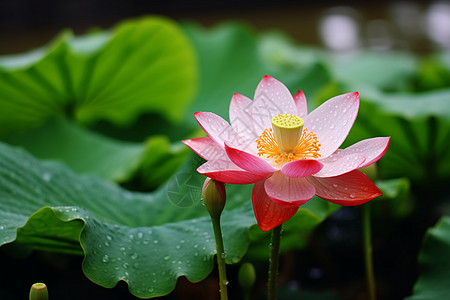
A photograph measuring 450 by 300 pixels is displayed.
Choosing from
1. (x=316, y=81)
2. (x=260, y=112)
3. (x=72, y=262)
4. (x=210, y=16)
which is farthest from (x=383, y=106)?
(x=210, y=16)

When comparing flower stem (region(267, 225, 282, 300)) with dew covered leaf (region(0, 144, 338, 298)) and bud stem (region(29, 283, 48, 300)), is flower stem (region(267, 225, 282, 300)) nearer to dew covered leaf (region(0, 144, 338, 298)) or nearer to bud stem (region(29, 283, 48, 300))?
dew covered leaf (region(0, 144, 338, 298))

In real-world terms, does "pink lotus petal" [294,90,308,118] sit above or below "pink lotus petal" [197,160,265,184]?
above

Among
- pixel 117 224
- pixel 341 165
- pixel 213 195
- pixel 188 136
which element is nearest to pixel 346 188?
pixel 341 165

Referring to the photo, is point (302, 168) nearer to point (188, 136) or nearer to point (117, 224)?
point (117, 224)

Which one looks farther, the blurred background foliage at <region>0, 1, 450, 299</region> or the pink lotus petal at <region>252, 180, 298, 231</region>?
the blurred background foliage at <region>0, 1, 450, 299</region>

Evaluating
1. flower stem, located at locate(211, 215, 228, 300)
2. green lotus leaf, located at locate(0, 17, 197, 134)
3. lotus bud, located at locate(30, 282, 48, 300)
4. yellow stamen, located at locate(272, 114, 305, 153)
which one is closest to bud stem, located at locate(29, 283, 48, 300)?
lotus bud, located at locate(30, 282, 48, 300)

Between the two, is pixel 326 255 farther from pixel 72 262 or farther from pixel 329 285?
pixel 72 262
